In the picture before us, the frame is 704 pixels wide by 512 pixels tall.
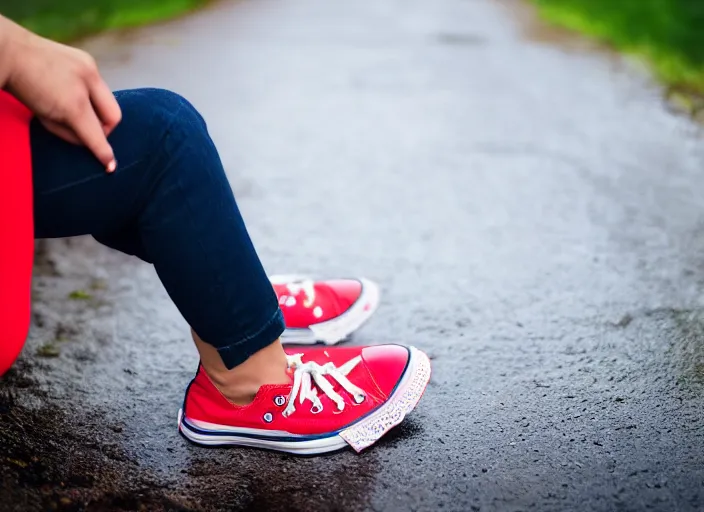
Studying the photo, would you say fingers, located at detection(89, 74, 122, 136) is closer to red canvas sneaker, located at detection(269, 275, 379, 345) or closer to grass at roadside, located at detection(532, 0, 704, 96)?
red canvas sneaker, located at detection(269, 275, 379, 345)

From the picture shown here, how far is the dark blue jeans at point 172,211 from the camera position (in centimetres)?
133

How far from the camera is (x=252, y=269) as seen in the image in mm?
1505

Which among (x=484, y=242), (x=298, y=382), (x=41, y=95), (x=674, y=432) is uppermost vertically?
(x=41, y=95)

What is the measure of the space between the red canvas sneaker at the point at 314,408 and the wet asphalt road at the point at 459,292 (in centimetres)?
4

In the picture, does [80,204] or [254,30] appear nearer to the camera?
[80,204]

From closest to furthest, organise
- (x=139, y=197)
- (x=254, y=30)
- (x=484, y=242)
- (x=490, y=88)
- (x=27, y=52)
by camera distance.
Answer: (x=27, y=52)
(x=139, y=197)
(x=484, y=242)
(x=490, y=88)
(x=254, y=30)

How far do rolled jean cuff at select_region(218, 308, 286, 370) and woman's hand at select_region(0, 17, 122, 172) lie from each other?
40 centimetres

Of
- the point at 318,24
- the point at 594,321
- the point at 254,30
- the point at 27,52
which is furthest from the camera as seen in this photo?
the point at 318,24

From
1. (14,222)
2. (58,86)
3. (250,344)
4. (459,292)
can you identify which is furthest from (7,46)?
(459,292)

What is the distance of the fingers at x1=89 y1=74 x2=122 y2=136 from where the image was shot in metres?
1.31

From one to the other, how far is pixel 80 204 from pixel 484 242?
1804 millimetres

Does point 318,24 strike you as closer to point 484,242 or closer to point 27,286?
point 484,242

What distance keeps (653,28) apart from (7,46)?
284 inches

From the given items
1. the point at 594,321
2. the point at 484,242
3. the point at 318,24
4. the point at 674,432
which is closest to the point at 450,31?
the point at 318,24
